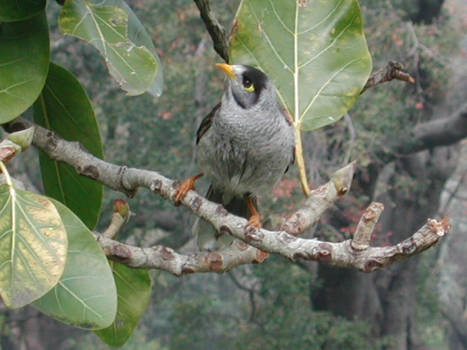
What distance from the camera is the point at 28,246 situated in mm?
812

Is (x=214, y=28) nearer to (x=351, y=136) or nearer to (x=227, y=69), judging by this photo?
(x=227, y=69)

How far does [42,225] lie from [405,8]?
7863 mm

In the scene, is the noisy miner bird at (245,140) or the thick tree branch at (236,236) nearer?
the thick tree branch at (236,236)

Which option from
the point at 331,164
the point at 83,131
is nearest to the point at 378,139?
the point at 331,164

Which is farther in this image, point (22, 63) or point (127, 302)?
point (127, 302)

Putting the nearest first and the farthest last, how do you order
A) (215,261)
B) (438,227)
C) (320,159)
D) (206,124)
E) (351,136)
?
(438,227), (215,261), (206,124), (351,136), (320,159)

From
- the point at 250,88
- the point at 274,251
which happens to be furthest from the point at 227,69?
the point at 274,251

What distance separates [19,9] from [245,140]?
0.75 meters

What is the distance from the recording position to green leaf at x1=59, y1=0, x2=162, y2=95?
3.34ft

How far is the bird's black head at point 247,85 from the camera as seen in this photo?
1.55 meters

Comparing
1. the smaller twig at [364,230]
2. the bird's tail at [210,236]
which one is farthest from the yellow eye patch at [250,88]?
the smaller twig at [364,230]

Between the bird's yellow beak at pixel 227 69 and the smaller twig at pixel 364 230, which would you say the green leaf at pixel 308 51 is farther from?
the smaller twig at pixel 364 230

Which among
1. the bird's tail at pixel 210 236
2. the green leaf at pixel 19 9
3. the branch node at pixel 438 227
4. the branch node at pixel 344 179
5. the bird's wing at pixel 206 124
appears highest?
the branch node at pixel 438 227

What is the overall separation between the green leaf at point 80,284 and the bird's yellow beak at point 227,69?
0.51 m
